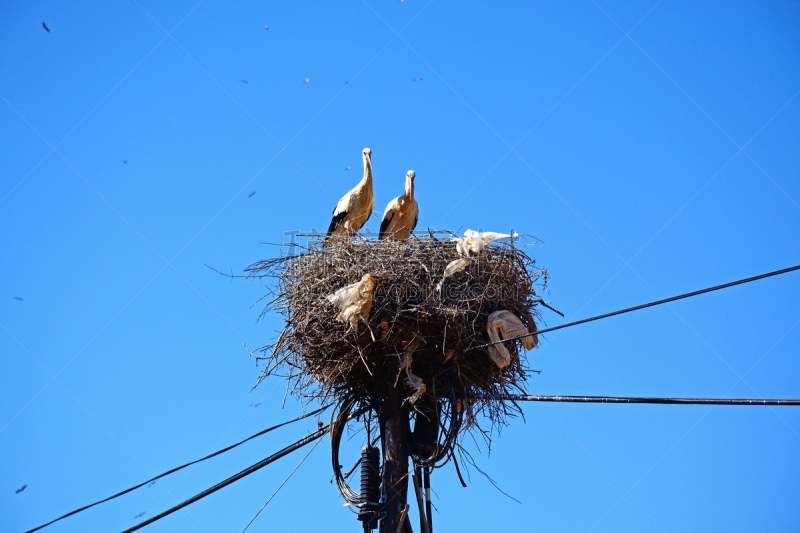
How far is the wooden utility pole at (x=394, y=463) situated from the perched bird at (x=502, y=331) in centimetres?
81

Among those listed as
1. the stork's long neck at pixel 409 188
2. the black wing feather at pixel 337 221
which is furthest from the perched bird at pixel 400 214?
the black wing feather at pixel 337 221

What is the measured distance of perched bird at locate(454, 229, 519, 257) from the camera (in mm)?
8734

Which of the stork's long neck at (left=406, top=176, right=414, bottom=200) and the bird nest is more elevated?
the stork's long neck at (left=406, top=176, right=414, bottom=200)

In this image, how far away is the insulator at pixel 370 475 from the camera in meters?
8.20

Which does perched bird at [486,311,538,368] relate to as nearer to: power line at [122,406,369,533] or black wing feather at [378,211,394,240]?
power line at [122,406,369,533]

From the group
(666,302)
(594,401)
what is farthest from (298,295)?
(666,302)

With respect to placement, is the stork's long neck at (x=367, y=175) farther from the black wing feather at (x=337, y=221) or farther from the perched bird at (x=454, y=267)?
the perched bird at (x=454, y=267)

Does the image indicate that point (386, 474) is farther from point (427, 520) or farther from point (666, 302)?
point (666, 302)

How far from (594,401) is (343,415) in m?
2.16

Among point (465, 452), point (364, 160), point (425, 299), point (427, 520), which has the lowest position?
point (427, 520)

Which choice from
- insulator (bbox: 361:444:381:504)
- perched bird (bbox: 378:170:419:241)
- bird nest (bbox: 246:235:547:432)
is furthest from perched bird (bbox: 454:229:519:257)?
perched bird (bbox: 378:170:419:241)

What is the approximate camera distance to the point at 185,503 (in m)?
7.64

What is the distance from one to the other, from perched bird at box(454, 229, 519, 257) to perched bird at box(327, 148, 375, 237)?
2.80 m

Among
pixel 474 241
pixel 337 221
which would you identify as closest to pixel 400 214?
pixel 337 221
